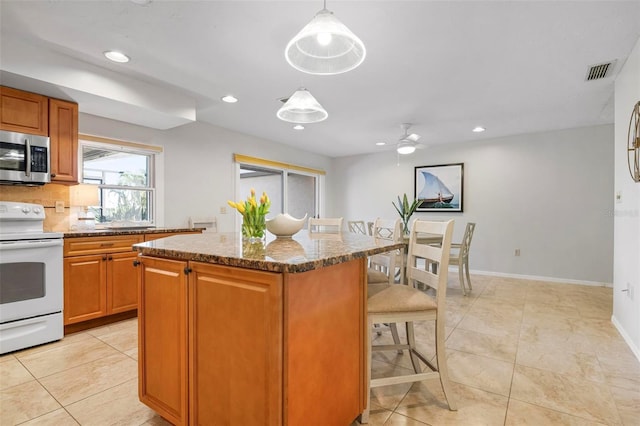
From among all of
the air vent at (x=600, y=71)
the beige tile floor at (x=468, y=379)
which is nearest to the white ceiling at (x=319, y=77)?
the air vent at (x=600, y=71)

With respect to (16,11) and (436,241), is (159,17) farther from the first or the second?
(436,241)

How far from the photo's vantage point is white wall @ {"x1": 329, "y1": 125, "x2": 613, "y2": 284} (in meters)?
4.56

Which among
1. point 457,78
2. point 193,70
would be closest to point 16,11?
point 193,70

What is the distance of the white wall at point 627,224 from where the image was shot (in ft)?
7.74

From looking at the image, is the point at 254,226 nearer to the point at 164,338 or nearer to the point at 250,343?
the point at 164,338

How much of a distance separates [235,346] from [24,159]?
270cm

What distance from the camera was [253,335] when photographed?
1.14 meters

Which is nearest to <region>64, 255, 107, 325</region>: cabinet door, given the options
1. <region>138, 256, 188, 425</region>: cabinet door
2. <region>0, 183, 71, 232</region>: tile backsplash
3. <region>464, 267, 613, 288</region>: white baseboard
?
<region>0, 183, 71, 232</region>: tile backsplash

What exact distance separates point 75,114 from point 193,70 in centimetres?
119

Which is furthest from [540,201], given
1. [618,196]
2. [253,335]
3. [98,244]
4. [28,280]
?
[28,280]

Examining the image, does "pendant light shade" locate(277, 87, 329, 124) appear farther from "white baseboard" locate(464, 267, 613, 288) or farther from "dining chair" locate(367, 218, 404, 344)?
"white baseboard" locate(464, 267, 613, 288)

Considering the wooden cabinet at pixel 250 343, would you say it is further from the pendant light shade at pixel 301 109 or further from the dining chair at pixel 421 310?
the pendant light shade at pixel 301 109

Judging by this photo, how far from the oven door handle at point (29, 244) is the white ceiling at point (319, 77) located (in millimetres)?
1253

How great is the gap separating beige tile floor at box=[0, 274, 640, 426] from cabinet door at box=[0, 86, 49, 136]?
1.79 metres
